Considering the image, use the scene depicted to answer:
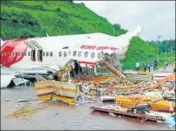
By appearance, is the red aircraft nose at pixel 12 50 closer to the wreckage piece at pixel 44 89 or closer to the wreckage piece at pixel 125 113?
the wreckage piece at pixel 44 89

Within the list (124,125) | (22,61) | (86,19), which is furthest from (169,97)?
(86,19)

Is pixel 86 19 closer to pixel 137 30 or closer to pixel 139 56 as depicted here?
pixel 139 56

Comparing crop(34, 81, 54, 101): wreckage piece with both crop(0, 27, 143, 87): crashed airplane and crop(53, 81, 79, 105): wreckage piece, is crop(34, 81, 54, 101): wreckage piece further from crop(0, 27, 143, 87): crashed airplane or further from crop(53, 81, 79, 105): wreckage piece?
crop(0, 27, 143, 87): crashed airplane

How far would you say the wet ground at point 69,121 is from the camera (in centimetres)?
1970

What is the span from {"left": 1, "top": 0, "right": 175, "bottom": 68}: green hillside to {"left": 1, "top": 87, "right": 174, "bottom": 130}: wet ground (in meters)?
45.7

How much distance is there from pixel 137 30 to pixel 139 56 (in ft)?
139

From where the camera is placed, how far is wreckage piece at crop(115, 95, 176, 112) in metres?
21.7

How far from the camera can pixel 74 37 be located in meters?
40.6

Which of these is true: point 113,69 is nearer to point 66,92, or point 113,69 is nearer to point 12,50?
point 66,92

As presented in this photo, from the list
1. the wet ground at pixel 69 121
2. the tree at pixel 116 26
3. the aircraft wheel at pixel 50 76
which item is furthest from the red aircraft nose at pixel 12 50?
the tree at pixel 116 26

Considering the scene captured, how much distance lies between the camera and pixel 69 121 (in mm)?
21328

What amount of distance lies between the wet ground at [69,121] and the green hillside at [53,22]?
4569 centimetres

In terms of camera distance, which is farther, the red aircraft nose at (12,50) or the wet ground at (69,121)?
the red aircraft nose at (12,50)

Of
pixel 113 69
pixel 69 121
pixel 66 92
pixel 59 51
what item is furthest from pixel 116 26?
pixel 69 121
